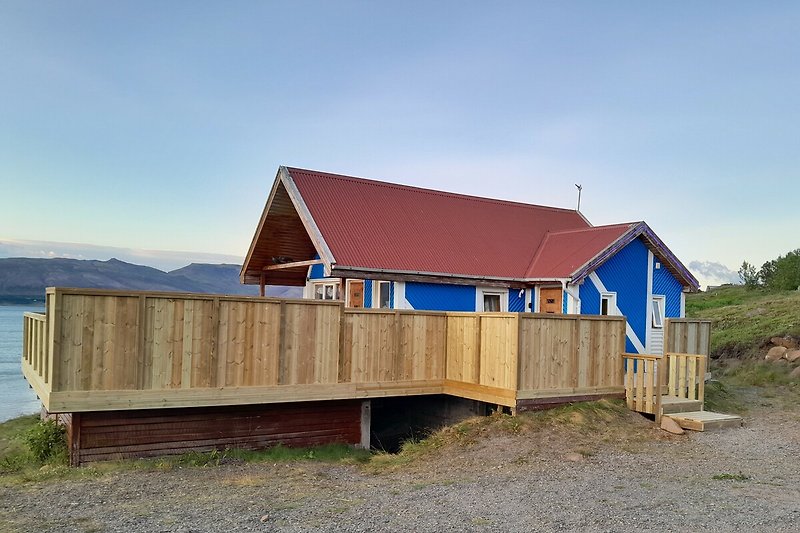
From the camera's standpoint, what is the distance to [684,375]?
47.7ft

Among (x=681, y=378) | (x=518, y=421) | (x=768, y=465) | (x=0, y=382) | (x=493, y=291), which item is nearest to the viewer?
(x=768, y=465)

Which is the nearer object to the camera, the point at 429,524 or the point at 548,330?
the point at 429,524

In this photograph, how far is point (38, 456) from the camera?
1191 centimetres

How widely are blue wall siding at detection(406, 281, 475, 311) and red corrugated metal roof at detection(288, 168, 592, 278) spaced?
1.32ft

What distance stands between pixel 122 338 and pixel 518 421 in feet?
21.7

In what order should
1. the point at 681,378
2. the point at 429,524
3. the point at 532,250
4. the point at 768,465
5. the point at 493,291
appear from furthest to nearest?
the point at 532,250
the point at 493,291
the point at 681,378
the point at 768,465
the point at 429,524

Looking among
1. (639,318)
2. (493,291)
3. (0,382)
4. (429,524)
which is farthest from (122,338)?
(0,382)

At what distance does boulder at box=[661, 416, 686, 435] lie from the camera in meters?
12.7

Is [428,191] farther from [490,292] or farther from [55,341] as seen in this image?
[55,341]

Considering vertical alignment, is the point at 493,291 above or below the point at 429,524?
above

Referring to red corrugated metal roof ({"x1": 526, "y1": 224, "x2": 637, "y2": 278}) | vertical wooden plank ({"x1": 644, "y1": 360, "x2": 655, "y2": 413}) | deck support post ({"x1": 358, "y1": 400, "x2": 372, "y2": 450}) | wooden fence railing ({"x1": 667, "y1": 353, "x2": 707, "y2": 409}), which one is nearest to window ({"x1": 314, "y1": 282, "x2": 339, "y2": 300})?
deck support post ({"x1": 358, "y1": 400, "x2": 372, "y2": 450})

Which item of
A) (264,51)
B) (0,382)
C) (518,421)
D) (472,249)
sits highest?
(264,51)

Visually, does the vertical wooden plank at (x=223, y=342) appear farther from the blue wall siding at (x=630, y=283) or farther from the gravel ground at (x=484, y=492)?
Answer: the blue wall siding at (x=630, y=283)

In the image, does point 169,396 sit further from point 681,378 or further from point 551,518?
point 681,378
